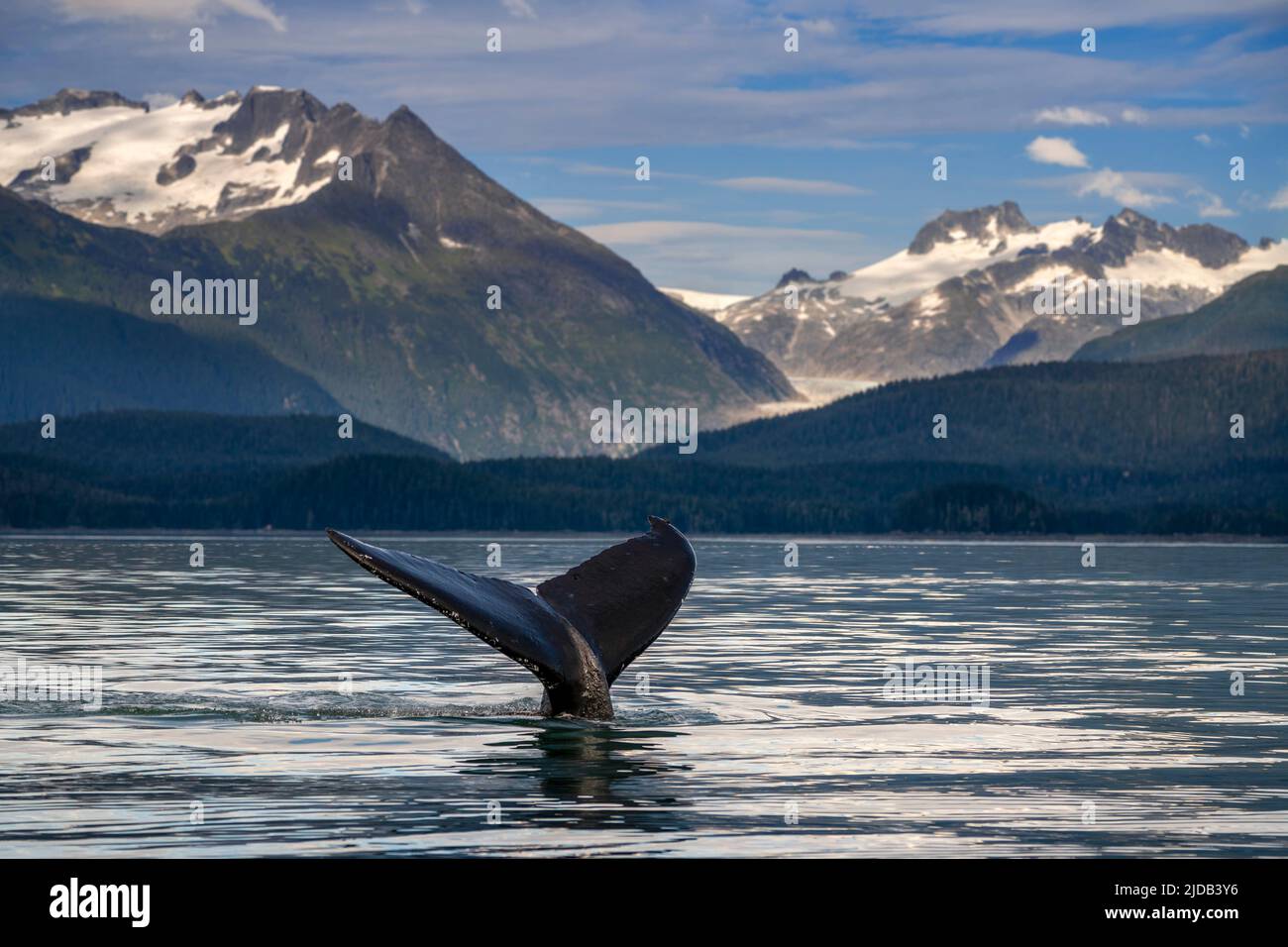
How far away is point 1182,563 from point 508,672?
401 ft

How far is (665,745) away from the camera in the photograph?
36844 mm

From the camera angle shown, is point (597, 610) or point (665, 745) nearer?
point (597, 610)

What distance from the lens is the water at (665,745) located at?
2698 cm

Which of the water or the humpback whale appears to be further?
the humpback whale

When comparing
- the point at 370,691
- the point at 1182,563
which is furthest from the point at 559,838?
the point at 1182,563

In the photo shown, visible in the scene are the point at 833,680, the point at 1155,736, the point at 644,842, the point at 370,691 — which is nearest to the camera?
the point at 644,842

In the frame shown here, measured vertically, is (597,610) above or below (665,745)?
above

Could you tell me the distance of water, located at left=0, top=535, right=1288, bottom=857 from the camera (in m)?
27.0

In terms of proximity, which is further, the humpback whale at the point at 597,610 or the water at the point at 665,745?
the humpback whale at the point at 597,610

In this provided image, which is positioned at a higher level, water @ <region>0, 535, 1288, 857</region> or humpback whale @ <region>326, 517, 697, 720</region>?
humpback whale @ <region>326, 517, 697, 720</region>
